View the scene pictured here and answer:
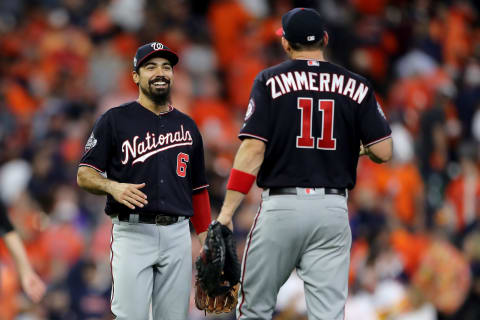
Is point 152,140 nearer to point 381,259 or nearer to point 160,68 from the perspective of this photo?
point 160,68

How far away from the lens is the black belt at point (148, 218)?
616cm

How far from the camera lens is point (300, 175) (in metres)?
5.88

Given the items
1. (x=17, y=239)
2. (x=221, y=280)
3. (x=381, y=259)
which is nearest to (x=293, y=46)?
(x=221, y=280)

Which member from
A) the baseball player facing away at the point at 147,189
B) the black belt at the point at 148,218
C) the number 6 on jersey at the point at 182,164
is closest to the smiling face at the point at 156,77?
the baseball player facing away at the point at 147,189

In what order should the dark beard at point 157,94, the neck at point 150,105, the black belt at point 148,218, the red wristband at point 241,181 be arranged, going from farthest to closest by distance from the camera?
the neck at point 150,105 → the dark beard at point 157,94 → the black belt at point 148,218 → the red wristband at point 241,181

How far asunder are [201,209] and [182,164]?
15.1 inches

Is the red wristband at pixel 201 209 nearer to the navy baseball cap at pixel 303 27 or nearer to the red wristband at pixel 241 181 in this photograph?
the red wristband at pixel 241 181

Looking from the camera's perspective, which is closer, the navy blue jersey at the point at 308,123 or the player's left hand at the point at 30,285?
the navy blue jersey at the point at 308,123

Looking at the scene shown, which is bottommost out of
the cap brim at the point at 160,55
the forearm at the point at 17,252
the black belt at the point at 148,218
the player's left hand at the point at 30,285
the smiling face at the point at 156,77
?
the player's left hand at the point at 30,285

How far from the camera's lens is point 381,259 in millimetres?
10164

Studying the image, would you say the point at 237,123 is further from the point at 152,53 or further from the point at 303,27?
the point at 303,27

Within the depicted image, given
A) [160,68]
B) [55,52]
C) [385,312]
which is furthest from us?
[55,52]

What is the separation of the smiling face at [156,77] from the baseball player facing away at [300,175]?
0.64 metres

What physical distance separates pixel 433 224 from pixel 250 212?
8.79 ft
